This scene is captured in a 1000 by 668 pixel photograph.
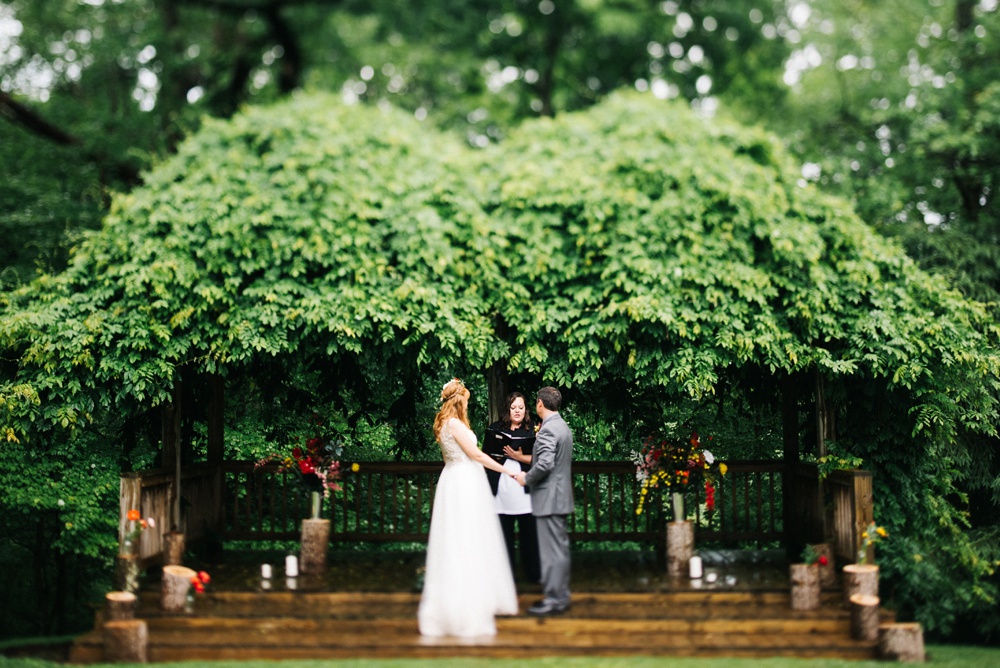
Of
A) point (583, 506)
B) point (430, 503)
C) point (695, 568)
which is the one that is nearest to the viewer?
point (695, 568)

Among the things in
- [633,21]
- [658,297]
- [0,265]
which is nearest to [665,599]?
[658,297]

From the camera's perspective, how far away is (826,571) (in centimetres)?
836

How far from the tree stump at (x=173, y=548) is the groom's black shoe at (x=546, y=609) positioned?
3.62m

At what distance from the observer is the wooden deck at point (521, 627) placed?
729 cm

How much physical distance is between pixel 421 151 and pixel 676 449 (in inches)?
181

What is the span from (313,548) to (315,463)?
0.89 m

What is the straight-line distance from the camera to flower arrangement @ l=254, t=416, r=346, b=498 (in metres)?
9.34

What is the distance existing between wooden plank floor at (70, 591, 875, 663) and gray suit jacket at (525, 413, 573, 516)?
0.95m

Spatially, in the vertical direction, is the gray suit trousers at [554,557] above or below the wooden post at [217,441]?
below

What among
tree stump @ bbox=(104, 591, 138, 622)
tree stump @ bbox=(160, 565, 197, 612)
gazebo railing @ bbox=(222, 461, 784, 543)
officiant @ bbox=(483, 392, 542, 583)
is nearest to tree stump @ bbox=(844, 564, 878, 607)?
gazebo railing @ bbox=(222, 461, 784, 543)

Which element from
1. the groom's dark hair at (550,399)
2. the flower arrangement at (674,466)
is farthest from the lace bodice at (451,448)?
the flower arrangement at (674,466)

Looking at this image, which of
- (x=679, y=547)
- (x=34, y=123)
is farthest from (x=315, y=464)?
(x=34, y=123)

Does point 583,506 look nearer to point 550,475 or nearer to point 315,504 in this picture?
point 550,475

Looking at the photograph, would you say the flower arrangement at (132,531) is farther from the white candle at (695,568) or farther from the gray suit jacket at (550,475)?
the white candle at (695,568)
